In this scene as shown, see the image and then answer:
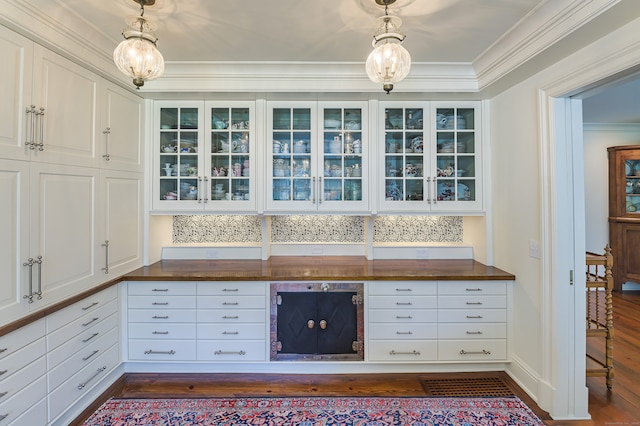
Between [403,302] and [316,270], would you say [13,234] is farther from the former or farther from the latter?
[403,302]

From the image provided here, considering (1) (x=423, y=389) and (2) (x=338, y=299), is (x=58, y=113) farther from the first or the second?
(1) (x=423, y=389)

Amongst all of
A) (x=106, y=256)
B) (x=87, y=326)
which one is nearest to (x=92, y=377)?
(x=87, y=326)

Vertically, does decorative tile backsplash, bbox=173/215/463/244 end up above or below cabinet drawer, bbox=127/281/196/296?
above

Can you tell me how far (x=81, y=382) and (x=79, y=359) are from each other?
0.16 m

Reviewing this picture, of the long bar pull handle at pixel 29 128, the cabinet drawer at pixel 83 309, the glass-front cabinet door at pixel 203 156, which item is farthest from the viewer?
the glass-front cabinet door at pixel 203 156

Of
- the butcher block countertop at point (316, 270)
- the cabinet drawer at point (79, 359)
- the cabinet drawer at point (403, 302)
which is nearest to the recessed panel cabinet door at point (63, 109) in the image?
the butcher block countertop at point (316, 270)

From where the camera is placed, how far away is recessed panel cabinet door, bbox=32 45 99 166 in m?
1.70

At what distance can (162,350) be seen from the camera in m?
2.39

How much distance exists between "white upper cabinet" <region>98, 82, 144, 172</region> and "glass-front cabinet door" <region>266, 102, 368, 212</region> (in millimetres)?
1118

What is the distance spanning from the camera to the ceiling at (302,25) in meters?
1.68

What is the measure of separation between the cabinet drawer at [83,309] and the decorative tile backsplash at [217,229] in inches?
33.4

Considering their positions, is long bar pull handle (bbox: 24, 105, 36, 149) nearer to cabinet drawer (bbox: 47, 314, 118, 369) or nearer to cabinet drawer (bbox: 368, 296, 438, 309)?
cabinet drawer (bbox: 47, 314, 118, 369)

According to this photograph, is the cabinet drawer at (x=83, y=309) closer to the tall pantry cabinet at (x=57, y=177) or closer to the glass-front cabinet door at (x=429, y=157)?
the tall pantry cabinet at (x=57, y=177)

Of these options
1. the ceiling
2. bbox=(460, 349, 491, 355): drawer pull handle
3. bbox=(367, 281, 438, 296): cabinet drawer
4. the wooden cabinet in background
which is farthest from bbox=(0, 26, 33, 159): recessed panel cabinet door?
the wooden cabinet in background
